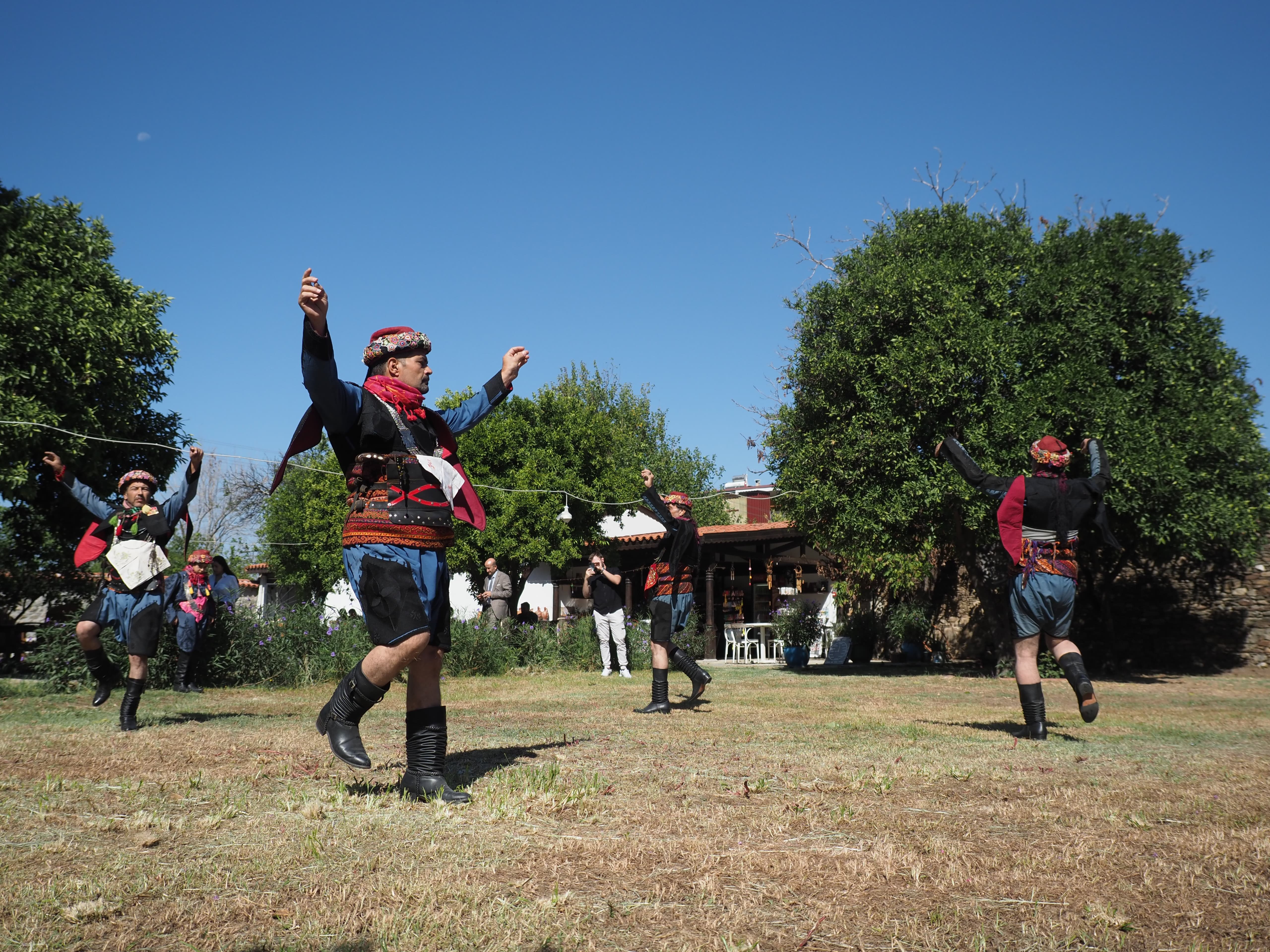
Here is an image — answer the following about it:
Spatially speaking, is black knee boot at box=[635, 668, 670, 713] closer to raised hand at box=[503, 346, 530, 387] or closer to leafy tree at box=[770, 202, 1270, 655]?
raised hand at box=[503, 346, 530, 387]

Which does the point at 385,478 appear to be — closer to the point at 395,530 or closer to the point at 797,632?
the point at 395,530

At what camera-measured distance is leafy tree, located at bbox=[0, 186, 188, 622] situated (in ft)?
44.7

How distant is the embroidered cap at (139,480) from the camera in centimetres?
712

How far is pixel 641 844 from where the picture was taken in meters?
3.25

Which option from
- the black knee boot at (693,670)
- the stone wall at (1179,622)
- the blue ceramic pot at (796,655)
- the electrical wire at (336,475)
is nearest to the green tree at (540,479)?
the electrical wire at (336,475)

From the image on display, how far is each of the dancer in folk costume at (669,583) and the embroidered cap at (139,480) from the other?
12.9 ft

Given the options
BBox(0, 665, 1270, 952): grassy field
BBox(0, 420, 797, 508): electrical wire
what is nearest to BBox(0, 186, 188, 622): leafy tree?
BBox(0, 420, 797, 508): electrical wire

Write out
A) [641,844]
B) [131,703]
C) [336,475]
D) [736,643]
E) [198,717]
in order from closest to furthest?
[641,844]
[131,703]
[198,717]
[736,643]
[336,475]

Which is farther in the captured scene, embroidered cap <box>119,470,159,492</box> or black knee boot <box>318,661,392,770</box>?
embroidered cap <box>119,470,159,492</box>

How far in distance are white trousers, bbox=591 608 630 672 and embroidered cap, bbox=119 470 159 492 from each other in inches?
321

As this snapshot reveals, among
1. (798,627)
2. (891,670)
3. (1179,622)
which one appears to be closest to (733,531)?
(798,627)

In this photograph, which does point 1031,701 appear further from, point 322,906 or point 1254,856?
point 322,906

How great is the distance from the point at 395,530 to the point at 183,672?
7.85 metres

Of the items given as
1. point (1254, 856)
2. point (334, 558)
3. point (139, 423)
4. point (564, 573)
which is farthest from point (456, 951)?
point (334, 558)
